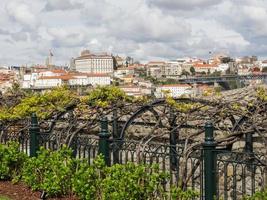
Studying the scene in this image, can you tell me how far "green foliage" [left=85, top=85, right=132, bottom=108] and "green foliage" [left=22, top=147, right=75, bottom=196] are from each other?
266 cm

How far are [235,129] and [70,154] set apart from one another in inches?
105

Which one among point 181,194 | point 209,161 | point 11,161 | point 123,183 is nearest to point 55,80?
point 11,161

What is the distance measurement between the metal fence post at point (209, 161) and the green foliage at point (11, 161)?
159 inches

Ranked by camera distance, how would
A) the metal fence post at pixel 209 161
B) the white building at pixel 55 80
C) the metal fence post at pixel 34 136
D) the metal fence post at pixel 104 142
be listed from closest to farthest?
the metal fence post at pixel 209 161 < the metal fence post at pixel 104 142 < the metal fence post at pixel 34 136 < the white building at pixel 55 80

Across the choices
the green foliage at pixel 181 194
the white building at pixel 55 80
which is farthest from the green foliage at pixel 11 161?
the white building at pixel 55 80

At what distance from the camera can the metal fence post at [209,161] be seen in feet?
20.3

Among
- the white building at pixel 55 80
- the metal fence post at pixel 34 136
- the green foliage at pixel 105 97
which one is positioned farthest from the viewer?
the white building at pixel 55 80

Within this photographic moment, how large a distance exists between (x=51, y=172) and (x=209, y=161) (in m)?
2.79

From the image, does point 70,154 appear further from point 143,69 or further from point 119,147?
point 143,69

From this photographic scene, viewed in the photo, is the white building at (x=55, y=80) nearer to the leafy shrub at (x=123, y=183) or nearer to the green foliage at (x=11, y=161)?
the green foliage at (x=11, y=161)

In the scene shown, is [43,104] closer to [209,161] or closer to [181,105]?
[181,105]

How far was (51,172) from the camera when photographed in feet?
25.5

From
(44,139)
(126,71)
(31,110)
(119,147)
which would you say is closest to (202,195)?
(119,147)

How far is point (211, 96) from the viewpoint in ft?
30.7
